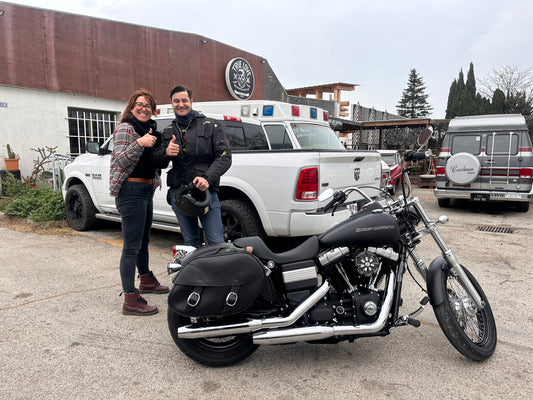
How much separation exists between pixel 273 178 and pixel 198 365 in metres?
2.15

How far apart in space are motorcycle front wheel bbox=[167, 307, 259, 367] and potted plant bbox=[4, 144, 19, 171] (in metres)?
9.89

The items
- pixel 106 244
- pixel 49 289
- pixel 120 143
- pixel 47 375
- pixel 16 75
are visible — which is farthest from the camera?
pixel 16 75

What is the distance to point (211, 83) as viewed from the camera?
1491 centimetres

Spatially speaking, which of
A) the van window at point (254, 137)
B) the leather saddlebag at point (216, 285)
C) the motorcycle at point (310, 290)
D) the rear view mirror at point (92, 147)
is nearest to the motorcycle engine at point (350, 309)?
the motorcycle at point (310, 290)

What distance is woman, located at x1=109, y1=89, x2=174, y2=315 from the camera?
3.11m

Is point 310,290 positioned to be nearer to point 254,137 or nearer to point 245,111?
point 254,137

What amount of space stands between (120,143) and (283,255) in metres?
1.64

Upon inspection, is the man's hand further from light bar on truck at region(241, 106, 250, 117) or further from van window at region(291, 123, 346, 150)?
light bar on truck at region(241, 106, 250, 117)

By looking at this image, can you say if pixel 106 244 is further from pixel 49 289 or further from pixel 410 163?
pixel 410 163

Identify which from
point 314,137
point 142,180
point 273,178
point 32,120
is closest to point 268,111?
point 314,137

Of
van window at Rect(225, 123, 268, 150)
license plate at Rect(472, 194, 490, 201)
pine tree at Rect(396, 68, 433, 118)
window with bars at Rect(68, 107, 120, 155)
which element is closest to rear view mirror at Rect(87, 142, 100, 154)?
van window at Rect(225, 123, 268, 150)

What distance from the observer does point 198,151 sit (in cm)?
315

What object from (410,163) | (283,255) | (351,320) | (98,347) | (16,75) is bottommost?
(98,347)

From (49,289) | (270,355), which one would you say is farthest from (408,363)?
(49,289)
